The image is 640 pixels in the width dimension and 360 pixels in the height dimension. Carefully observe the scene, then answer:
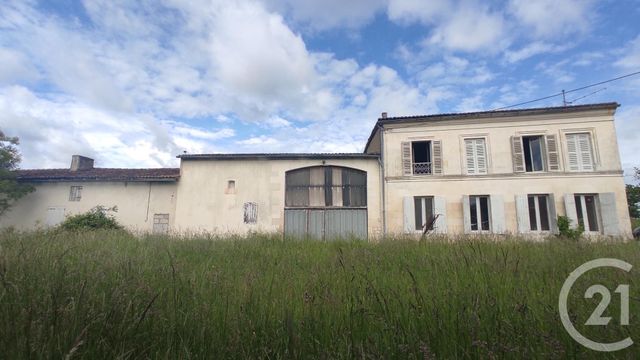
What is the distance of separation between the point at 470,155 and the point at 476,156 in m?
0.31

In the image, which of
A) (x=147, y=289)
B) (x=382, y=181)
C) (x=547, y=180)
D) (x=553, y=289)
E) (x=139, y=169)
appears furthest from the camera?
(x=139, y=169)

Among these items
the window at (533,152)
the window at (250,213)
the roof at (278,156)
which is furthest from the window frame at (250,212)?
the window at (533,152)

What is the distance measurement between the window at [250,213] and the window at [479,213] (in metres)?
11.2

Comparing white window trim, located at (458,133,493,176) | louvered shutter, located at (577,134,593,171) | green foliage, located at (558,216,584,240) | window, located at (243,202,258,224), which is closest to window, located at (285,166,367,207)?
window, located at (243,202,258,224)

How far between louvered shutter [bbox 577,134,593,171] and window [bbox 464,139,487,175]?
4.51 m

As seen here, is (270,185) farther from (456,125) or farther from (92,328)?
(92,328)

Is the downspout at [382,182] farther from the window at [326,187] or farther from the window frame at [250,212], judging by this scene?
the window frame at [250,212]

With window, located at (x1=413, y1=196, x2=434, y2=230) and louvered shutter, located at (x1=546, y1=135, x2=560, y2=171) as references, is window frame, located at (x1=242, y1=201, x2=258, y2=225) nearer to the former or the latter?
window, located at (x1=413, y1=196, x2=434, y2=230)

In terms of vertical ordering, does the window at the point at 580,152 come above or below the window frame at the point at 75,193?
above

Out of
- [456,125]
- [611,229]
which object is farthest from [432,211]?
[611,229]

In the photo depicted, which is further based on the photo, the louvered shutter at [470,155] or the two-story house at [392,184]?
the louvered shutter at [470,155]

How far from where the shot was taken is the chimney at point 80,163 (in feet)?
65.7

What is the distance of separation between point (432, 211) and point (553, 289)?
1435cm

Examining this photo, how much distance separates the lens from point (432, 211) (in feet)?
56.0
